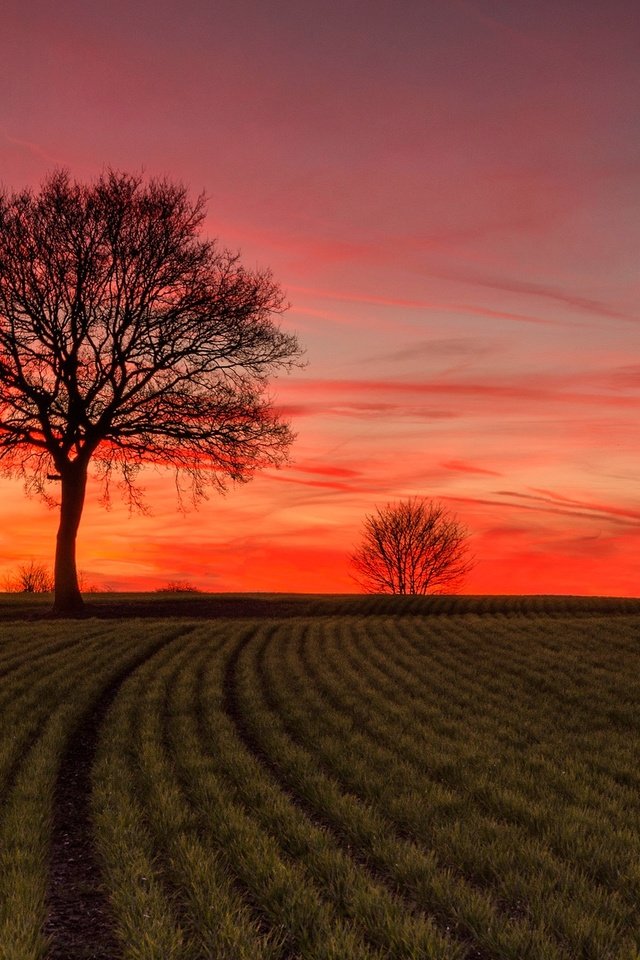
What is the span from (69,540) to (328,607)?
43.1 ft

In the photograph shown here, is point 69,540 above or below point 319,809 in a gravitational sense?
above

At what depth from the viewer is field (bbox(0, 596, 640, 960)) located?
5.55 metres

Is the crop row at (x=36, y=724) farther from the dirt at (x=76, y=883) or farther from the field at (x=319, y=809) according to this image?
the dirt at (x=76, y=883)

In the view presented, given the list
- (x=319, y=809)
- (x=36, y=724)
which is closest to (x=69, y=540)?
(x=36, y=724)

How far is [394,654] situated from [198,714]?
8.38 m

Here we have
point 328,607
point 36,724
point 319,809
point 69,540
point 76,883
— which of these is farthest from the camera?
point 328,607

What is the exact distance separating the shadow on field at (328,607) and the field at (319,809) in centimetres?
1551

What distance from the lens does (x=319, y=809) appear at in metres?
8.38

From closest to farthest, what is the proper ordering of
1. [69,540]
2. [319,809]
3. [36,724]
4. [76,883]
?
1. [76,883]
2. [319,809]
3. [36,724]
4. [69,540]

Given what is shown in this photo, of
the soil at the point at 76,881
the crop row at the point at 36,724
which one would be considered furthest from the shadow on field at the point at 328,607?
the soil at the point at 76,881

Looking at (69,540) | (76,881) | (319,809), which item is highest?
(69,540)

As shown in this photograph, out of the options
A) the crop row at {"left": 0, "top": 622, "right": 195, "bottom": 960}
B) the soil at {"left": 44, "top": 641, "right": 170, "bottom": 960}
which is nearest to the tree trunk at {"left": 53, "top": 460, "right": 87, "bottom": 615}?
the crop row at {"left": 0, "top": 622, "right": 195, "bottom": 960}

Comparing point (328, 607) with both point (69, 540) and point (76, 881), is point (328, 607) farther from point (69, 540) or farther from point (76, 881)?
point (76, 881)

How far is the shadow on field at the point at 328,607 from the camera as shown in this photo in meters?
34.5
